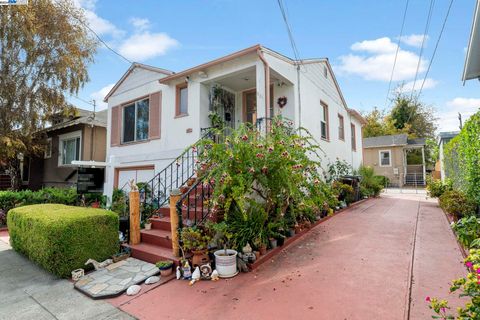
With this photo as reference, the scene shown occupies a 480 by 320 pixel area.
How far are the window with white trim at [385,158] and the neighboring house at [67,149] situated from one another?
67.1ft

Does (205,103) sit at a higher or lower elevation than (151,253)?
higher

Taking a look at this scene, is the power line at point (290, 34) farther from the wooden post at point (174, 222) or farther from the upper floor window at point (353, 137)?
the upper floor window at point (353, 137)

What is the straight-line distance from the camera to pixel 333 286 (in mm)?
3502

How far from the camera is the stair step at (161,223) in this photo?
18.4 ft

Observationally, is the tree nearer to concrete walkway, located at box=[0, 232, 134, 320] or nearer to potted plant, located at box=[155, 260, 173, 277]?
concrete walkway, located at box=[0, 232, 134, 320]

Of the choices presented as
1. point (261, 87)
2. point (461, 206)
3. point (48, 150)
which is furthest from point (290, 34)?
point (48, 150)

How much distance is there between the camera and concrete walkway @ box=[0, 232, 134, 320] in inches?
128

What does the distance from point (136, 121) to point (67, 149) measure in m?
6.19

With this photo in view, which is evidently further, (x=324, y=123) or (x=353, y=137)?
(x=353, y=137)

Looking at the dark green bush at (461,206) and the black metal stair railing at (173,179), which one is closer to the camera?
the dark green bush at (461,206)

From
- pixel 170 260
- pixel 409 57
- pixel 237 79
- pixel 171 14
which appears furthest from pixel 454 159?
pixel 171 14

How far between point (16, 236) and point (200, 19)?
745cm

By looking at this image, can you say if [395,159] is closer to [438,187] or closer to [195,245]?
[438,187]

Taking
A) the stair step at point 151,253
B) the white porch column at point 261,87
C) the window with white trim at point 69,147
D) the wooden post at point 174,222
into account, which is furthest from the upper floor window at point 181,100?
the window with white trim at point 69,147
